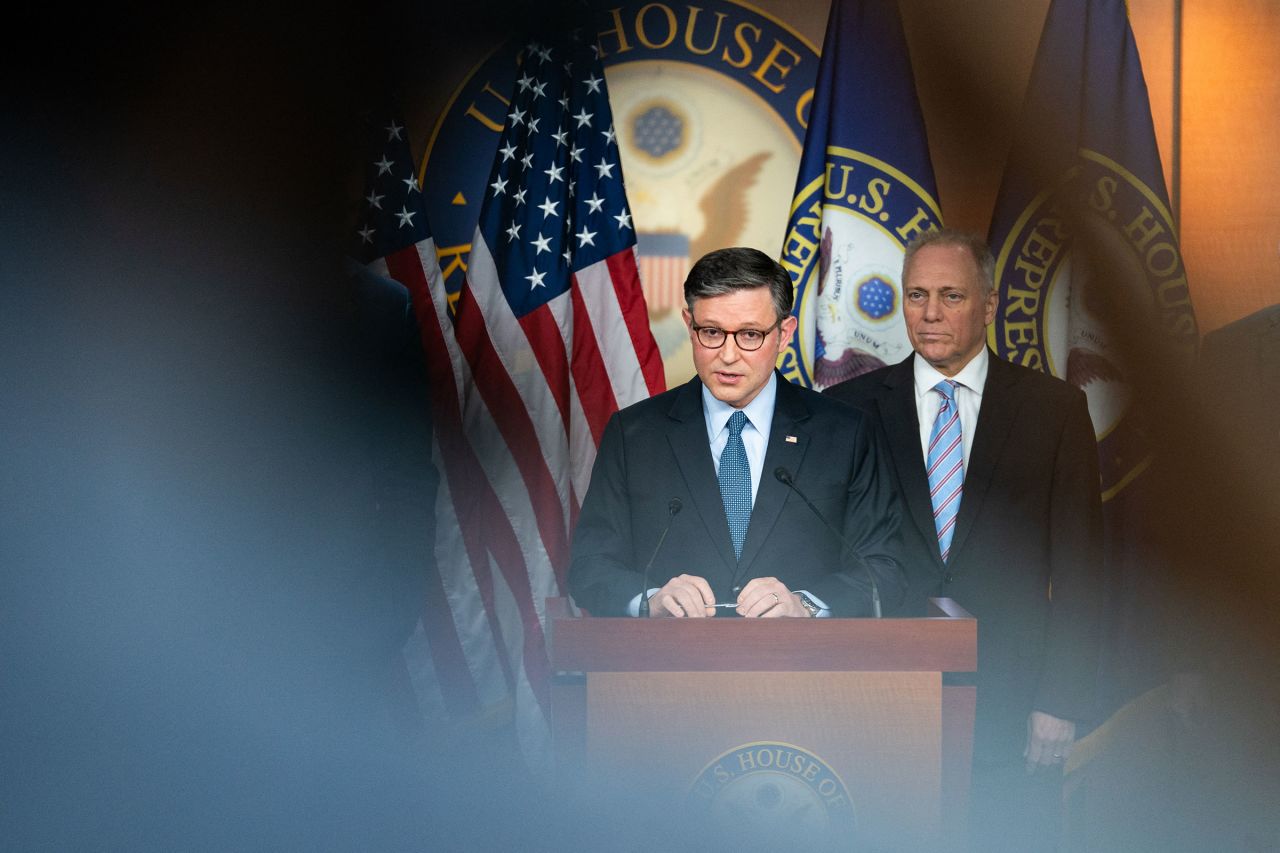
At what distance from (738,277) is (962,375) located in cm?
79

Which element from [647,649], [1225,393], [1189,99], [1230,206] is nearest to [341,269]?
[1225,393]

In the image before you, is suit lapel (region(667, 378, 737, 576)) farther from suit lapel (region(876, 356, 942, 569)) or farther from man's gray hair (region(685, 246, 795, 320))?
suit lapel (region(876, 356, 942, 569))

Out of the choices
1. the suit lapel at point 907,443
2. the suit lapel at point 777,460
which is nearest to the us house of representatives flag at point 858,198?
the suit lapel at point 907,443

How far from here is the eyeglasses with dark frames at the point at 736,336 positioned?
5.82 feet

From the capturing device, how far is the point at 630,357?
9.35 feet

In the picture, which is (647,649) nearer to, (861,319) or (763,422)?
(763,422)

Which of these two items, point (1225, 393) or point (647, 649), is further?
point (647, 649)

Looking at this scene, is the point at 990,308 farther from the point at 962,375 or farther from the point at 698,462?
the point at 698,462

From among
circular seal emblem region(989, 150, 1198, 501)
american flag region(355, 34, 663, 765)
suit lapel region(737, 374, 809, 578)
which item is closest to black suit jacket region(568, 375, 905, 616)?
suit lapel region(737, 374, 809, 578)

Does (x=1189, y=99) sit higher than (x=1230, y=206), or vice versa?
(x=1189, y=99)

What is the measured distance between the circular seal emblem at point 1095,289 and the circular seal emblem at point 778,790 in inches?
17.3

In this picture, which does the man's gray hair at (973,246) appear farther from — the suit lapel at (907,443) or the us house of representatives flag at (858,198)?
the us house of representatives flag at (858,198)

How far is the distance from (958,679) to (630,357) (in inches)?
64.6

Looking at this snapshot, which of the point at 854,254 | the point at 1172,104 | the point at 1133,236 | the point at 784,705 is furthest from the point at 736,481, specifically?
the point at 1172,104
